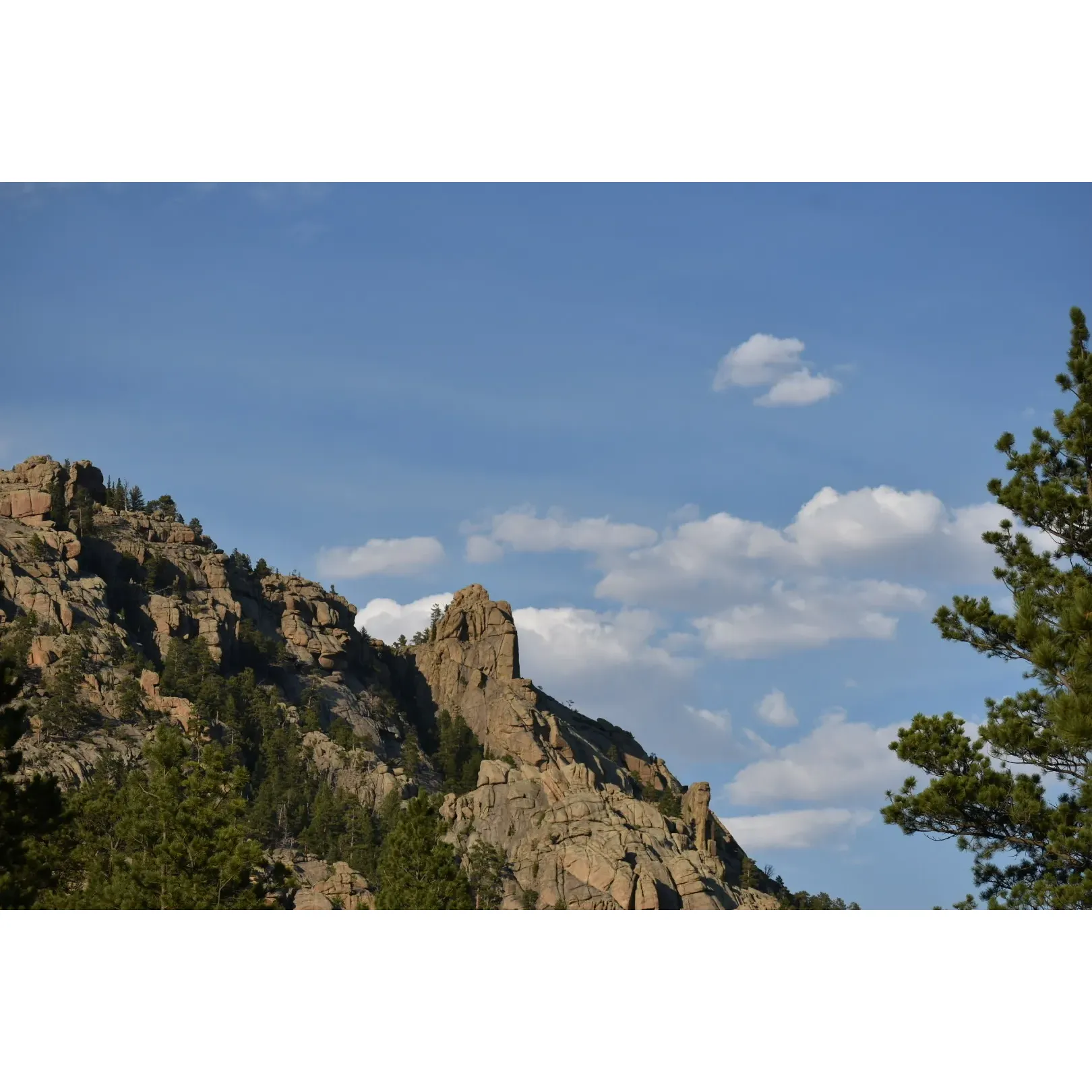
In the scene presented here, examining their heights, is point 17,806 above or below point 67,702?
below

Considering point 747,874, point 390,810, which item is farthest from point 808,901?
point 390,810

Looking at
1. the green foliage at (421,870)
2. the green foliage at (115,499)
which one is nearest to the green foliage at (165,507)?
the green foliage at (115,499)

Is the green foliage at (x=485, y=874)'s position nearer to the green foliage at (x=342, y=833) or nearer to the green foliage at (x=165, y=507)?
the green foliage at (x=342, y=833)

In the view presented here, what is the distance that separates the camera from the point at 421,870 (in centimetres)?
3872

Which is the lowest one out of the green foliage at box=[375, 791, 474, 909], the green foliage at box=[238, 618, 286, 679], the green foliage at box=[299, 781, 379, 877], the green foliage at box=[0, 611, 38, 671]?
the green foliage at box=[375, 791, 474, 909]

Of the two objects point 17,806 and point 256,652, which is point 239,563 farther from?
point 17,806

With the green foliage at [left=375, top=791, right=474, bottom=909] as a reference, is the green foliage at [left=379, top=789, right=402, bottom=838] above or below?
above

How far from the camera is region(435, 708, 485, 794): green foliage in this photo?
4151 inches

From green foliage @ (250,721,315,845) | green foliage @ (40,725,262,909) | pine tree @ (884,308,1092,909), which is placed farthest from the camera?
green foliage @ (250,721,315,845)

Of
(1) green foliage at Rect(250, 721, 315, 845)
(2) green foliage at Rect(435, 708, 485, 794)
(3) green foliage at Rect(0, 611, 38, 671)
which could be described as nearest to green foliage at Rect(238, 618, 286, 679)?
(1) green foliage at Rect(250, 721, 315, 845)

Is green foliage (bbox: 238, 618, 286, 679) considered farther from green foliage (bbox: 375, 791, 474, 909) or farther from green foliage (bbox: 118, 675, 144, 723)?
green foliage (bbox: 375, 791, 474, 909)

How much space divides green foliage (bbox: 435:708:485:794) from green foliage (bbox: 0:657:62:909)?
81.5 meters

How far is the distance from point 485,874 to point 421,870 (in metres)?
30.8

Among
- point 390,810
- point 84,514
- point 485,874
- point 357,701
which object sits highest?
point 84,514
